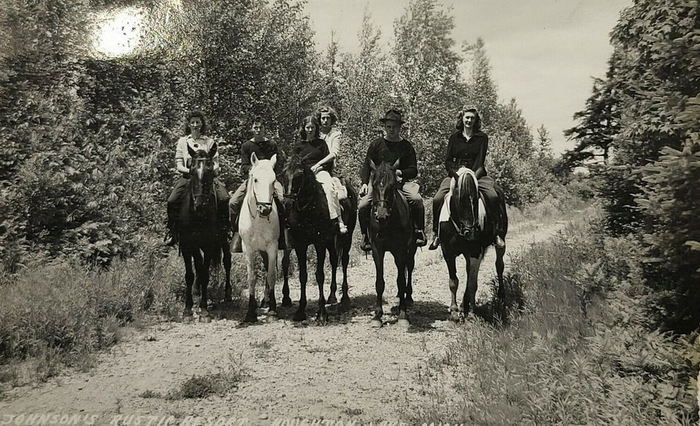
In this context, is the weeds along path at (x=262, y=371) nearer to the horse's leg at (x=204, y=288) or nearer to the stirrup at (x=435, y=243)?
the horse's leg at (x=204, y=288)

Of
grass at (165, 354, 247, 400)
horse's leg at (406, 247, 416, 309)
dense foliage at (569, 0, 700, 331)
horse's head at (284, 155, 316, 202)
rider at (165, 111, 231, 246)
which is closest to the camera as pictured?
dense foliage at (569, 0, 700, 331)

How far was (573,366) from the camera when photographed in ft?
15.0

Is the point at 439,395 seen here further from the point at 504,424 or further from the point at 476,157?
the point at 476,157

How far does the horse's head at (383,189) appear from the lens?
23.1 feet

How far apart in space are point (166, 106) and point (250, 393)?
10600mm

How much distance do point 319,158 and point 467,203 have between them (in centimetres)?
276

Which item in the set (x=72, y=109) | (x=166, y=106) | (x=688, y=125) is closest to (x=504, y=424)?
(x=688, y=125)

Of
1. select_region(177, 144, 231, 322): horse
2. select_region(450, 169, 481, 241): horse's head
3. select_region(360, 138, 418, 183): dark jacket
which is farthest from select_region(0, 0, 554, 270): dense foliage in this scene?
select_region(450, 169, 481, 241): horse's head

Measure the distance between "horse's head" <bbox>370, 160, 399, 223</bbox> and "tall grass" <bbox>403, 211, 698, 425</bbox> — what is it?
2.08 m

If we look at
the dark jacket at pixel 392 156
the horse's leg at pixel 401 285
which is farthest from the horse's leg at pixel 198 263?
the horse's leg at pixel 401 285

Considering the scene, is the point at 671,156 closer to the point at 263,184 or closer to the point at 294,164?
the point at 294,164

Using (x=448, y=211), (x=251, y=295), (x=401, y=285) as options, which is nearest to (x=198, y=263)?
(x=251, y=295)

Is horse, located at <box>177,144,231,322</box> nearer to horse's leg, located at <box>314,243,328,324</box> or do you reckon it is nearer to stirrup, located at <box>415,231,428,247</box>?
horse's leg, located at <box>314,243,328,324</box>

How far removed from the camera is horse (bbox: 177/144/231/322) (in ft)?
25.2
